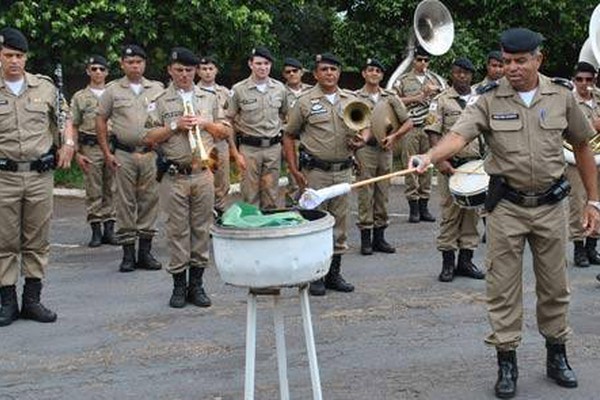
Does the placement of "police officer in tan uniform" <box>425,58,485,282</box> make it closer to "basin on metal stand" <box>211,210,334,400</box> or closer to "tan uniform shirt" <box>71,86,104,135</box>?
"basin on metal stand" <box>211,210,334,400</box>

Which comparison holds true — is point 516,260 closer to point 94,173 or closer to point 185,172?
point 185,172

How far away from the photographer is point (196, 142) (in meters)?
7.30

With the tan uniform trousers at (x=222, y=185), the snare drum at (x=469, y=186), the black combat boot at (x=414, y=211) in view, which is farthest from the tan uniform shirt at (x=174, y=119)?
the black combat boot at (x=414, y=211)

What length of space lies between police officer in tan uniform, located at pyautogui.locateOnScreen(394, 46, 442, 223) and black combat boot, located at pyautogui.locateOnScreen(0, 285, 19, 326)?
5.68m

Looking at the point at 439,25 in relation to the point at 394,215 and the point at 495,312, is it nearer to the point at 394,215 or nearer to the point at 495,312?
the point at 394,215

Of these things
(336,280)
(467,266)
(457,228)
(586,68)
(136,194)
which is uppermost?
(586,68)

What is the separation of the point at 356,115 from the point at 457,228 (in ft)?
4.58

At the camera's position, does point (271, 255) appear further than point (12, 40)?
No

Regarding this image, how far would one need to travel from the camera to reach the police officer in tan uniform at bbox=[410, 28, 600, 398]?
530 centimetres

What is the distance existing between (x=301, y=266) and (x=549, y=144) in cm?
190

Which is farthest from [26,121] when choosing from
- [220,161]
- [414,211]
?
[414,211]

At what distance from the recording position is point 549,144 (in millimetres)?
5332

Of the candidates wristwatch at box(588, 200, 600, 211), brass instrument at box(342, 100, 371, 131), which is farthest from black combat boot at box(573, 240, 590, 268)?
wristwatch at box(588, 200, 600, 211)

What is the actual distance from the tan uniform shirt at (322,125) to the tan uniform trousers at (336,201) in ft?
0.46
